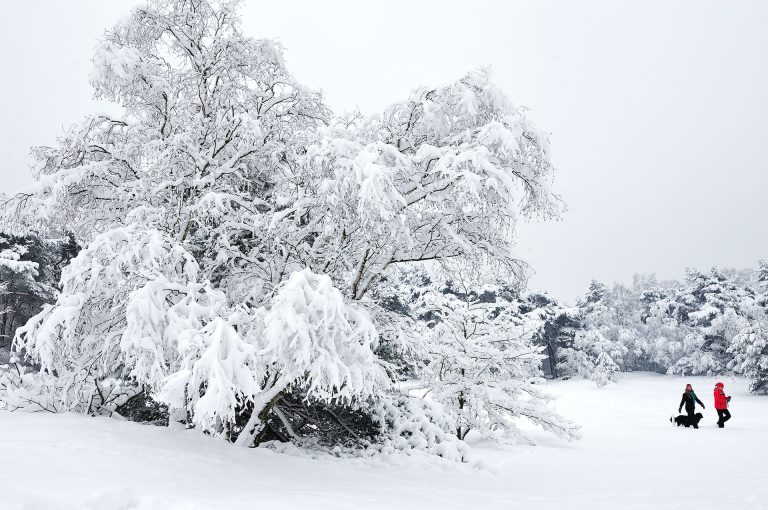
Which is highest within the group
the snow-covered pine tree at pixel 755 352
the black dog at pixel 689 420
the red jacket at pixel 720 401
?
the snow-covered pine tree at pixel 755 352

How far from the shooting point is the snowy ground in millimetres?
3818

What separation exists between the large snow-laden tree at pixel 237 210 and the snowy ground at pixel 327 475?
578 millimetres

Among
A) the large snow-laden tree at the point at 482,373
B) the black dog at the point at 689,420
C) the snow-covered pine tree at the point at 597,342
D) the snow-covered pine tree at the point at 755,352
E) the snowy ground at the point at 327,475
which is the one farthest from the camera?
the snow-covered pine tree at the point at 597,342

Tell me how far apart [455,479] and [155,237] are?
186 inches

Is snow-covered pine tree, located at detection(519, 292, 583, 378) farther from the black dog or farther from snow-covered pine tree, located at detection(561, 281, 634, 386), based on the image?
the black dog

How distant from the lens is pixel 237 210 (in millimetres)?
8117

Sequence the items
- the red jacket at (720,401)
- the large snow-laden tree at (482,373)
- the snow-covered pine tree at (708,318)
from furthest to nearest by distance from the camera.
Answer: the snow-covered pine tree at (708,318)
the red jacket at (720,401)
the large snow-laden tree at (482,373)

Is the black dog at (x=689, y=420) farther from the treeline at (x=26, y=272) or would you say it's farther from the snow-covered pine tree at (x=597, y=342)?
the snow-covered pine tree at (x=597, y=342)

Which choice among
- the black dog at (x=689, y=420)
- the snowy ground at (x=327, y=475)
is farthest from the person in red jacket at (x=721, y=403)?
the snowy ground at (x=327, y=475)

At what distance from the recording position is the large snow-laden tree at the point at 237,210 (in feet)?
17.1

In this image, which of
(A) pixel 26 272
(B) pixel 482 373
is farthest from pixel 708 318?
(A) pixel 26 272

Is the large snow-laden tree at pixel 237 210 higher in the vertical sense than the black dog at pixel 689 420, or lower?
higher

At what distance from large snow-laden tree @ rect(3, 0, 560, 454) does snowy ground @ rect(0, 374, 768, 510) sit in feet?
1.90

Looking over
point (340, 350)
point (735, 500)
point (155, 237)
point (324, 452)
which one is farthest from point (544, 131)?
point (324, 452)
